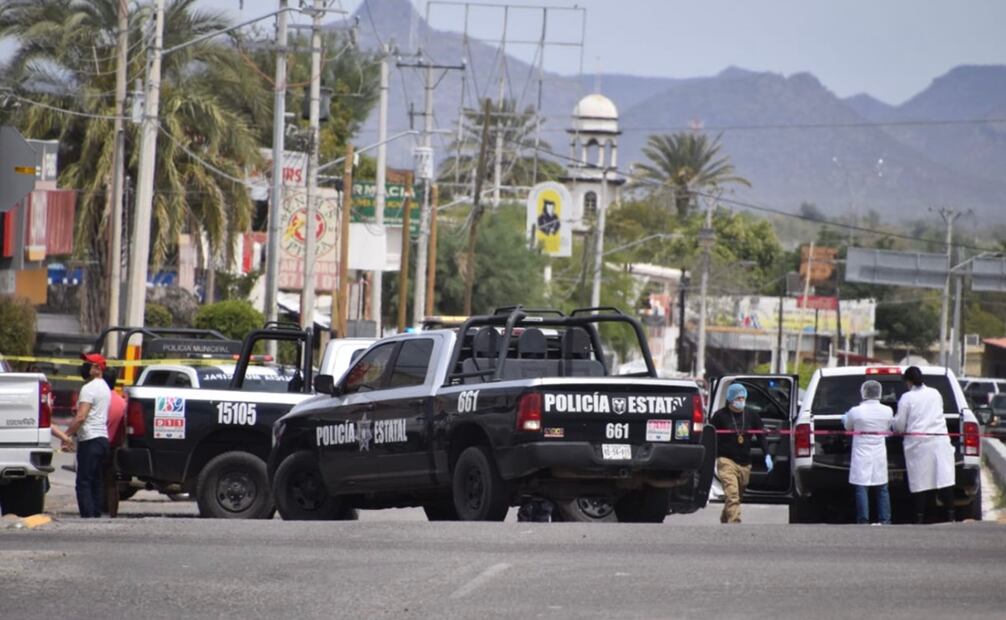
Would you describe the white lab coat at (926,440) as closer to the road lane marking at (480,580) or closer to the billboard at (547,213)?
the road lane marking at (480,580)

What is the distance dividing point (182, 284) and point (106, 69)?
13.3 metres

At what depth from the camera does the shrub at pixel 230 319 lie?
157 ft

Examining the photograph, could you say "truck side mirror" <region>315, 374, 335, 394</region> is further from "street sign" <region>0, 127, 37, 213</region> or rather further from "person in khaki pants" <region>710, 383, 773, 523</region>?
"person in khaki pants" <region>710, 383, 773, 523</region>

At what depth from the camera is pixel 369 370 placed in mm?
16703

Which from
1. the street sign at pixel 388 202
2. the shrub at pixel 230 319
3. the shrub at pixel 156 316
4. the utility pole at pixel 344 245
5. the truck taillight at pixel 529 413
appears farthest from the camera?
the street sign at pixel 388 202

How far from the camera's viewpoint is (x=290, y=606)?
10.3 metres

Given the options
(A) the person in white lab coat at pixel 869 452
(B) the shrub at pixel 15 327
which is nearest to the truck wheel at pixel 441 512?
(A) the person in white lab coat at pixel 869 452

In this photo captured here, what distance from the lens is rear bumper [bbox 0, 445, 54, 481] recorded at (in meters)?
17.0

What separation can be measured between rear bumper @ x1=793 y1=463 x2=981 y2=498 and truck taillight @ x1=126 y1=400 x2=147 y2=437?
6.83 metres

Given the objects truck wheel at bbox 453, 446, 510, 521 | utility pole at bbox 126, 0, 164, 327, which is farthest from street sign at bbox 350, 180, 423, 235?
truck wheel at bbox 453, 446, 510, 521

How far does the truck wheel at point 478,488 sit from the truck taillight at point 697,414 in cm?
168

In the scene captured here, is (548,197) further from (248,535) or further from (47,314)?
(248,535)

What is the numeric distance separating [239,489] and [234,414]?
2.55ft

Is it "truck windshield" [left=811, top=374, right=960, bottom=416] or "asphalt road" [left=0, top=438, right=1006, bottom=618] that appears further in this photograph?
"truck windshield" [left=811, top=374, right=960, bottom=416]
